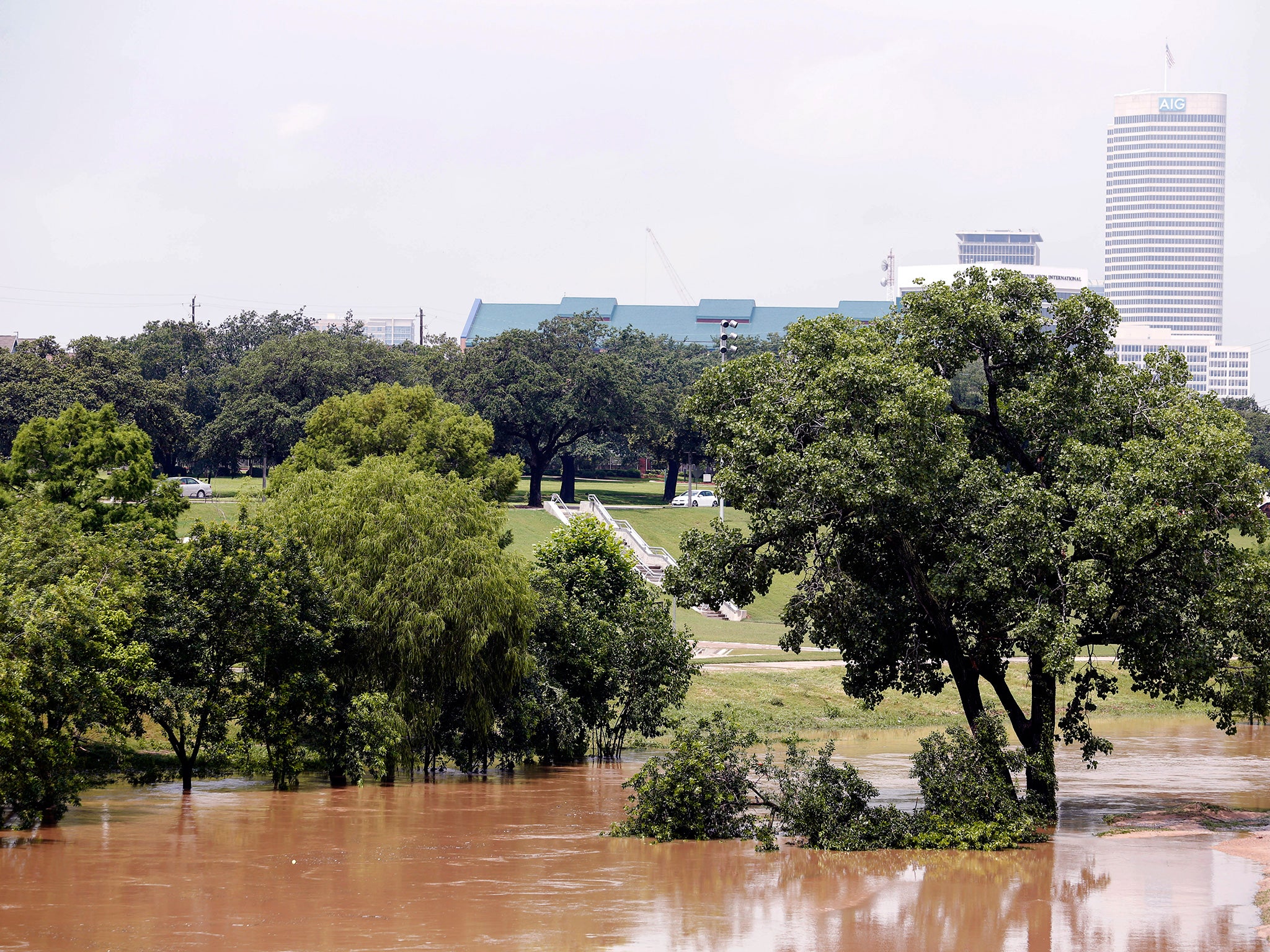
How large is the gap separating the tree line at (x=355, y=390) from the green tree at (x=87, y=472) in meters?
38.0

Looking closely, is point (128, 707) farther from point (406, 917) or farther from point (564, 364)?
point (564, 364)

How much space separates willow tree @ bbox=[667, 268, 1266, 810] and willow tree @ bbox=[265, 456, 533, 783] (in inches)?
213

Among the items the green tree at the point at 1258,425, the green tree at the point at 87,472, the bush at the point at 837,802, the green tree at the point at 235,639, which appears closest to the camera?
the bush at the point at 837,802

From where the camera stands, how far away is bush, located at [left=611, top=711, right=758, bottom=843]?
22734mm

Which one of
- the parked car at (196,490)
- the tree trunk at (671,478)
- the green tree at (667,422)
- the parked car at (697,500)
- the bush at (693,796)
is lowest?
the bush at (693,796)

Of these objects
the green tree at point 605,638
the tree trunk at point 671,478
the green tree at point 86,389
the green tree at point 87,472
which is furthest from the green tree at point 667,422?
the green tree at point 87,472

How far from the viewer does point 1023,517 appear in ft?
71.8

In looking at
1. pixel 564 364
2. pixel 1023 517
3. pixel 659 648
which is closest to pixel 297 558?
pixel 659 648

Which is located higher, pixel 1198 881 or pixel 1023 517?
pixel 1023 517

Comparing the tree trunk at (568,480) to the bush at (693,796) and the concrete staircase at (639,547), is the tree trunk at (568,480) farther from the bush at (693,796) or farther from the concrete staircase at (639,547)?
the bush at (693,796)

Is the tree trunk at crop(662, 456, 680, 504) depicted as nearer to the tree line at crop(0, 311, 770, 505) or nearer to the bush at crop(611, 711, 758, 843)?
the tree line at crop(0, 311, 770, 505)

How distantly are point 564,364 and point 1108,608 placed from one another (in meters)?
64.9

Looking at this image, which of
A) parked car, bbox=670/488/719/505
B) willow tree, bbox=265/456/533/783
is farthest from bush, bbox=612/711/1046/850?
parked car, bbox=670/488/719/505

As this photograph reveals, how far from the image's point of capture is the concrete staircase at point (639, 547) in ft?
194
